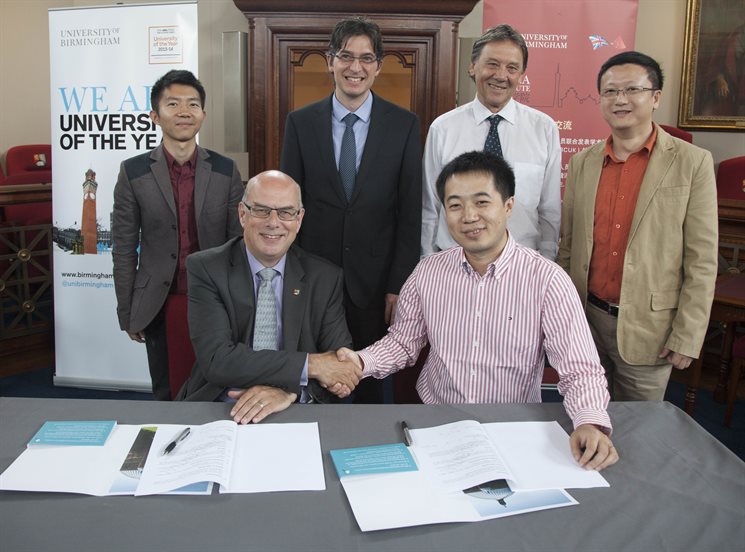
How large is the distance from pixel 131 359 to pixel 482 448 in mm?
2797

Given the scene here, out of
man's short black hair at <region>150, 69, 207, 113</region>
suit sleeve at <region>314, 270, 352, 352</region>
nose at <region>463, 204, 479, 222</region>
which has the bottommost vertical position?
suit sleeve at <region>314, 270, 352, 352</region>

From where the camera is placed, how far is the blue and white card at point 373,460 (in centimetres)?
119

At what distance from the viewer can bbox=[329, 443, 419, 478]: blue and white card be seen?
1193 mm

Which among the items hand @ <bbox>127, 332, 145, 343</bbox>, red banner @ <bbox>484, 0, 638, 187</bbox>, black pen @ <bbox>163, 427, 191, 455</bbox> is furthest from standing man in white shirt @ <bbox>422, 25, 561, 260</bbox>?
red banner @ <bbox>484, 0, 638, 187</bbox>

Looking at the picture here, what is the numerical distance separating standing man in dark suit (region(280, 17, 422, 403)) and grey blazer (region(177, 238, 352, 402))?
34cm

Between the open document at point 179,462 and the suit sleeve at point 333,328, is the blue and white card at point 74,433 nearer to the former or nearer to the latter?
the open document at point 179,462

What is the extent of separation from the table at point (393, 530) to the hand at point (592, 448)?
0.03 m

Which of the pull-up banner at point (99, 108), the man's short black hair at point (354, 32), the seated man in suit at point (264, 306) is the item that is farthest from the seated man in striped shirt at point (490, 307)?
the pull-up banner at point (99, 108)

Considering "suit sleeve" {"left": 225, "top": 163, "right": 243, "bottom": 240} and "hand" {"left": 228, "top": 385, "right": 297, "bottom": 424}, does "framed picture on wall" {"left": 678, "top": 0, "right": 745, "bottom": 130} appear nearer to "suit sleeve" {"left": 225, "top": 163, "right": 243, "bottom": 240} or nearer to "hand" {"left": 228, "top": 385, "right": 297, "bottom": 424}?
"suit sleeve" {"left": 225, "top": 163, "right": 243, "bottom": 240}

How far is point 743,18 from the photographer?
176 inches

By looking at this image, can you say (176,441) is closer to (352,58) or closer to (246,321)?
(246,321)

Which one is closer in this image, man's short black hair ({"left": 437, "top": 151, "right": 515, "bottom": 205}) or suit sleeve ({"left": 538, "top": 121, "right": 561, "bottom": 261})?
man's short black hair ({"left": 437, "top": 151, "right": 515, "bottom": 205})

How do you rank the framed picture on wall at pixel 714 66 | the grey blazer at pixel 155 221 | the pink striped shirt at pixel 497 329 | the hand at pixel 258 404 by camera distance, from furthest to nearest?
the framed picture on wall at pixel 714 66, the grey blazer at pixel 155 221, the pink striped shirt at pixel 497 329, the hand at pixel 258 404

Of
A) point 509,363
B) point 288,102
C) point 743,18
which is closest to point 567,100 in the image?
point 743,18
